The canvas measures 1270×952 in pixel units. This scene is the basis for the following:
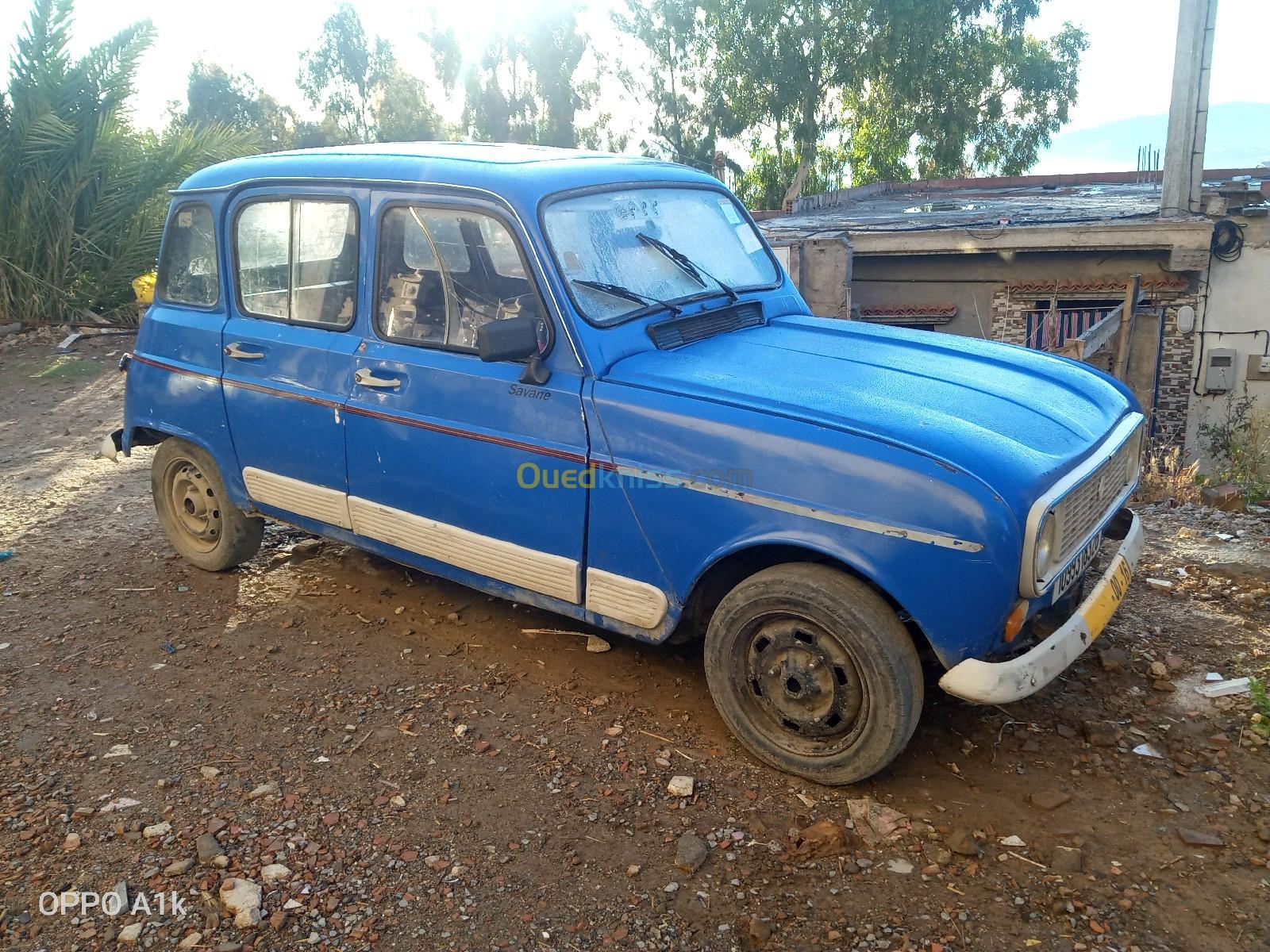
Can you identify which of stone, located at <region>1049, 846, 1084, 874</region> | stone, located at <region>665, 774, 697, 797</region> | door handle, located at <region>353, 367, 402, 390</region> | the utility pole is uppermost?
the utility pole

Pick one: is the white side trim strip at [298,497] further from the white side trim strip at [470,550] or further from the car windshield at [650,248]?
the car windshield at [650,248]

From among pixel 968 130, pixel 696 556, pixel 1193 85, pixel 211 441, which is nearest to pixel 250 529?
pixel 211 441

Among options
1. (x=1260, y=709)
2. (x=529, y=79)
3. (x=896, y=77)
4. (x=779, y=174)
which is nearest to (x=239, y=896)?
(x=1260, y=709)

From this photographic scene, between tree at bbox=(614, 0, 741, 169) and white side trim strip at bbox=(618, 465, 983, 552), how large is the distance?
31.1m

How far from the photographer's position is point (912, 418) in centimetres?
322

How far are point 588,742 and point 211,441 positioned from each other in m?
2.51

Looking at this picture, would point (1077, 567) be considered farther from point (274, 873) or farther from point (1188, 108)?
point (1188, 108)

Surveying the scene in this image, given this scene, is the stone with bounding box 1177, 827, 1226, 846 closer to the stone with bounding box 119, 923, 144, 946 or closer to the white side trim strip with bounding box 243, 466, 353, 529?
the stone with bounding box 119, 923, 144, 946

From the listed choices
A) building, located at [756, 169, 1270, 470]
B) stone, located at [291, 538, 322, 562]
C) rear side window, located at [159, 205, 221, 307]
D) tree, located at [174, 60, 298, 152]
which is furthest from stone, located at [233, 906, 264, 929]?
tree, located at [174, 60, 298, 152]

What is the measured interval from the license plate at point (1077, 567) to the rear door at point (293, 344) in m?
2.82

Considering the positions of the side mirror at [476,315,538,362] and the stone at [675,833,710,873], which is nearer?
the stone at [675,833,710,873]

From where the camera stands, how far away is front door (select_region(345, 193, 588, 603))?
146 inches

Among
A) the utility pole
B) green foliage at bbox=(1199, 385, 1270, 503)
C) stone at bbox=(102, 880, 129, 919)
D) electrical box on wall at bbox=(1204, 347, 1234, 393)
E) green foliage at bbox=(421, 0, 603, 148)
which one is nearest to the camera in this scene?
stone at bbox=(102, 880, 129, 919)

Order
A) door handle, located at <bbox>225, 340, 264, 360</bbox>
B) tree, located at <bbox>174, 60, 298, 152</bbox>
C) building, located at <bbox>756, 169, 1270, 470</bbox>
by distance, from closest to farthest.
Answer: door handle, located at <bbox>225, 340, 264, 360</bbox> < building, located at <bbox>756, 169, 1270, 470</bbox> < tree, located at <bbox>174, 60, 298, 152</bbox>
